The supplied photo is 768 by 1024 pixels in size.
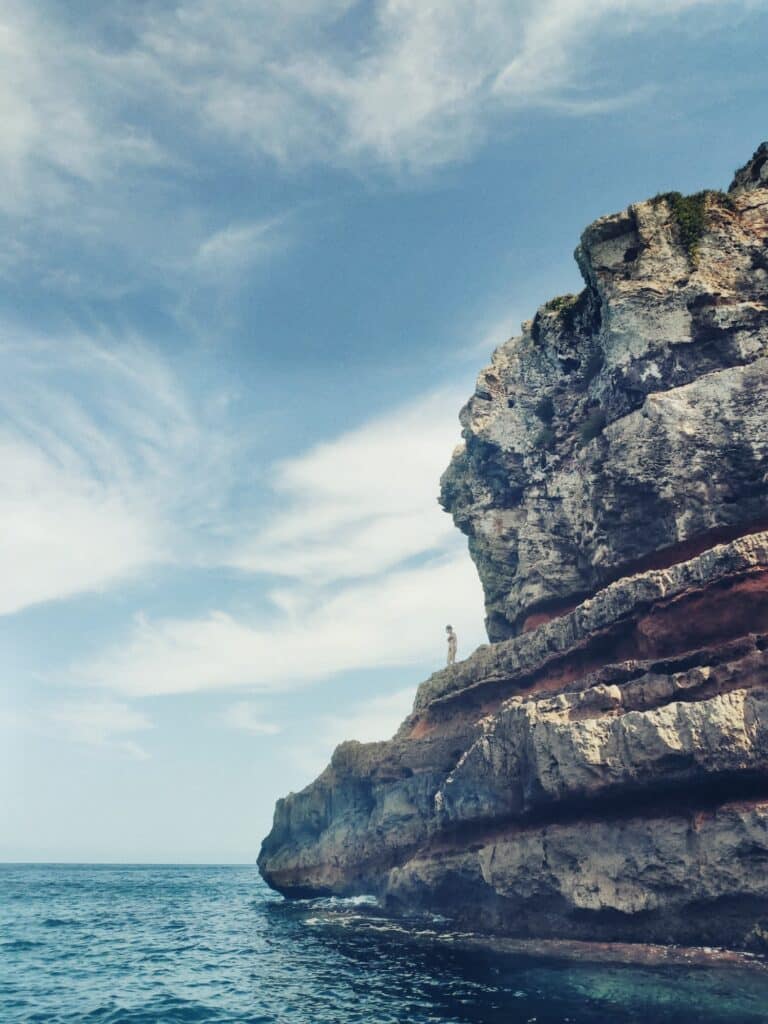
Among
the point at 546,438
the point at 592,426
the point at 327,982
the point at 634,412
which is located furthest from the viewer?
the point at 546,438

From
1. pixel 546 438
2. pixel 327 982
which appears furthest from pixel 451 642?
pixel 327 982

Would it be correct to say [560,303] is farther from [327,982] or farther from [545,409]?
[327,982]

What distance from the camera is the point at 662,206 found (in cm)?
3909

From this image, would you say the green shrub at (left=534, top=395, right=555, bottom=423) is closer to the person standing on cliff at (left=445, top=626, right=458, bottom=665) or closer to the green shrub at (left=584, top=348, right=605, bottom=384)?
the green shrub at (left=584, top=348, right=605, bottom=384)

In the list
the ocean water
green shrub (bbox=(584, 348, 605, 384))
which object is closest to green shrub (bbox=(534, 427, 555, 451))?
green shrub (bbox=(584, 348, 605, 384))

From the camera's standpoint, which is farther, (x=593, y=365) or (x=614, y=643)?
(x=593, y=365)

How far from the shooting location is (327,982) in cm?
2538

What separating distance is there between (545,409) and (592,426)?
527cm

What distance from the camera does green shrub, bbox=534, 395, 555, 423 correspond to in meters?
45.2

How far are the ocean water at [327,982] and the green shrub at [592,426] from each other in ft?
89.2

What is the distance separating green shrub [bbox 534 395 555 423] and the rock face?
6.5 inches

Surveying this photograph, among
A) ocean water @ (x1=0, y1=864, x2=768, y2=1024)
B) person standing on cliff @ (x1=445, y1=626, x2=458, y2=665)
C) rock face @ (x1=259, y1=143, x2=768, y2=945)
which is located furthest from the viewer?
person standing on cliff @ (x1=445, y1=626, x2=458, y2=665)

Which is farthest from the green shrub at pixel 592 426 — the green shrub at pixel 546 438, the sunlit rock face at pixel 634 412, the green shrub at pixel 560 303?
the green shrub at pixel 560 303

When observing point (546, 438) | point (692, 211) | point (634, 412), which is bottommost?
point (634, 412)
